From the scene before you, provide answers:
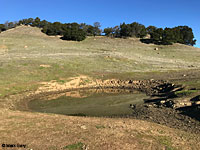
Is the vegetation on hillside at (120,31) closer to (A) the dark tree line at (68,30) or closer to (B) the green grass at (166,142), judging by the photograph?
(A) the dark tree line at (68,30)

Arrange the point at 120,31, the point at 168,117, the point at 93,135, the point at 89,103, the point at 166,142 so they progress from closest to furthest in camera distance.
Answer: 1. the point at 166,142
2. the point at 93,135
3. the point at 168,117
4. the point at 89,103
5. the point at 120,31

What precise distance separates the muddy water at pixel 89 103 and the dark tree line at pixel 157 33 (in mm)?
65521

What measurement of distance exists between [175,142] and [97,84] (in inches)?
908

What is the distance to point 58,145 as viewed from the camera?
396 inches

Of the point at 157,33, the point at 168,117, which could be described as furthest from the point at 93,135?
the point at 157,33

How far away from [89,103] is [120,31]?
8232 centimetres

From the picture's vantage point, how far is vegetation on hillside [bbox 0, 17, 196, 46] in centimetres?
8297

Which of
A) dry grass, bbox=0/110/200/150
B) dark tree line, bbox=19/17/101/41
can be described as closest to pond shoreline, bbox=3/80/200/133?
dry grass, bbox=0/110/200/150

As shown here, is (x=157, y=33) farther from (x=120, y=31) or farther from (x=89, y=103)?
(x=89, y=103)

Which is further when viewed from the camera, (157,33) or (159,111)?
(157,33)

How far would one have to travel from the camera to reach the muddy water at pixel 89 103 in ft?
62.7

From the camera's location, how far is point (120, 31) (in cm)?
9838

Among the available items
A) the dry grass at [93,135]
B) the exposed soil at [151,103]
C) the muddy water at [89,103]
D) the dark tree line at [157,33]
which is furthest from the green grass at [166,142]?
the dark tree line at [157,33]

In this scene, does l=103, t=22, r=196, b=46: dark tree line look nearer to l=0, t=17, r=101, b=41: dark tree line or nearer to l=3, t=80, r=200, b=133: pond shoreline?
l=0, t=17, r=101, b=41: dark tree line
